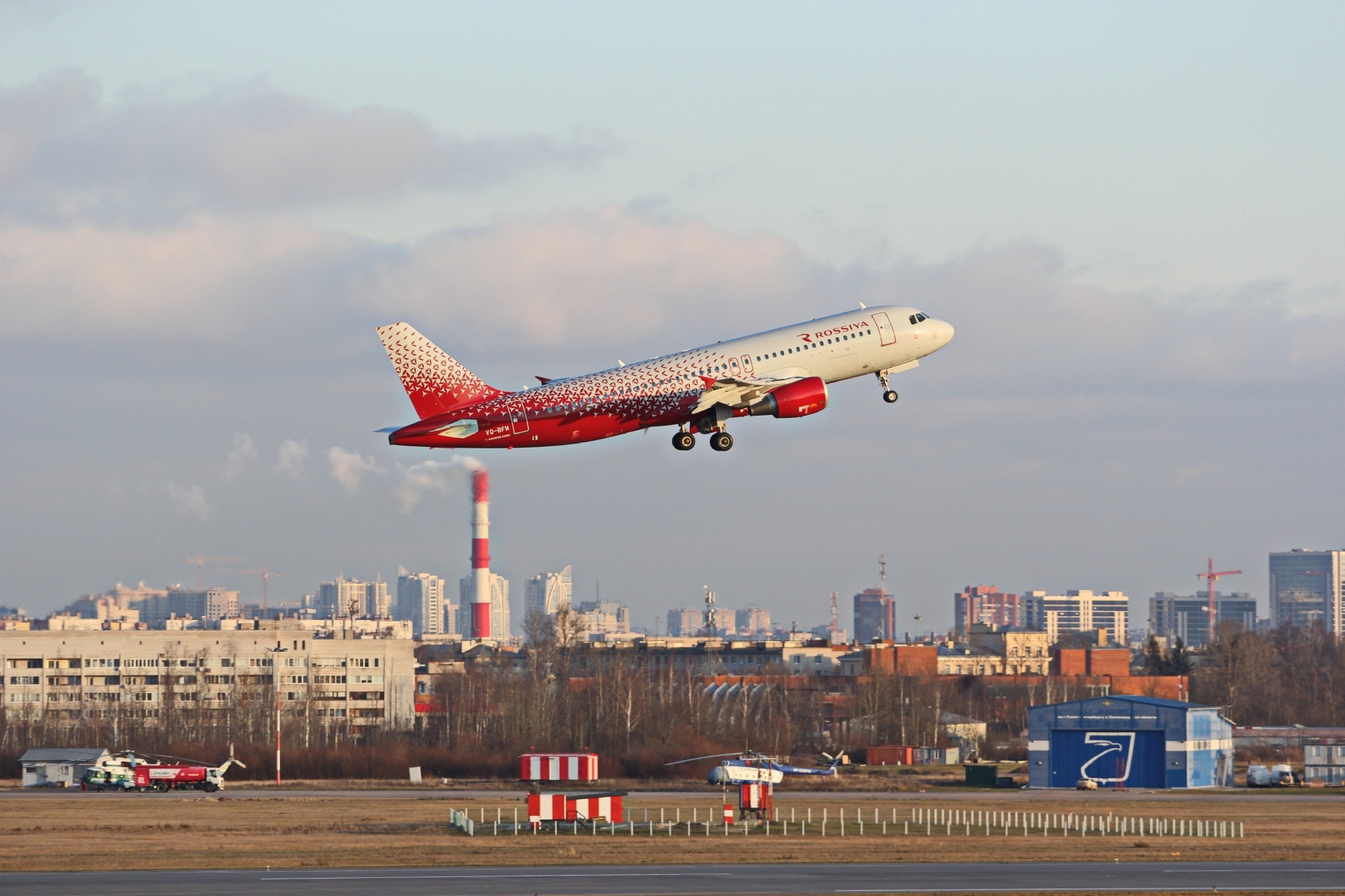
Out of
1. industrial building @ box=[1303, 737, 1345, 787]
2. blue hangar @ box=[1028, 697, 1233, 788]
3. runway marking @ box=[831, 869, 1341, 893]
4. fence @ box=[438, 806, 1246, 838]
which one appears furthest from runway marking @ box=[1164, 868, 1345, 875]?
industrial building @ box=[1303, 737, 1345, 787]

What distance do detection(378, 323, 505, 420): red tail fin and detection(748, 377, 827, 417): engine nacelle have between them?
39.8 feet

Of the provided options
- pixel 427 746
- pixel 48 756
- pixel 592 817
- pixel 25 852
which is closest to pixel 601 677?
pixel 427 746

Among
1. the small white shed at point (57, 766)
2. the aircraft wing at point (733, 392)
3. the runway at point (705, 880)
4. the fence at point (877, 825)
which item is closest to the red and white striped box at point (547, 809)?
the fence at point (877, 825)

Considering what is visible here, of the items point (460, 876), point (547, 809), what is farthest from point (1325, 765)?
point (460, 876)

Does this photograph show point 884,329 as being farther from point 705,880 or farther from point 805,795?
point 805,795

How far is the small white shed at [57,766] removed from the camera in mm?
136875

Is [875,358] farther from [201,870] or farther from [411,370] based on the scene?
[201,870]

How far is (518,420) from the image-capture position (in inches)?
2945

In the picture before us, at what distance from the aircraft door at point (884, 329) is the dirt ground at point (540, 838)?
24.3 meters

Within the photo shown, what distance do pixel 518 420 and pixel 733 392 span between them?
1058 cm

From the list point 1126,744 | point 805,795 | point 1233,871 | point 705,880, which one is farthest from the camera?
point 1126,744

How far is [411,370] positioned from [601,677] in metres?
119

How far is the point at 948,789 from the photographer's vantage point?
13150 centimetres

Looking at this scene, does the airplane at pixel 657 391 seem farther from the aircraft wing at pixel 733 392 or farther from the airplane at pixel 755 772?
the airplane at pixel 755 772
